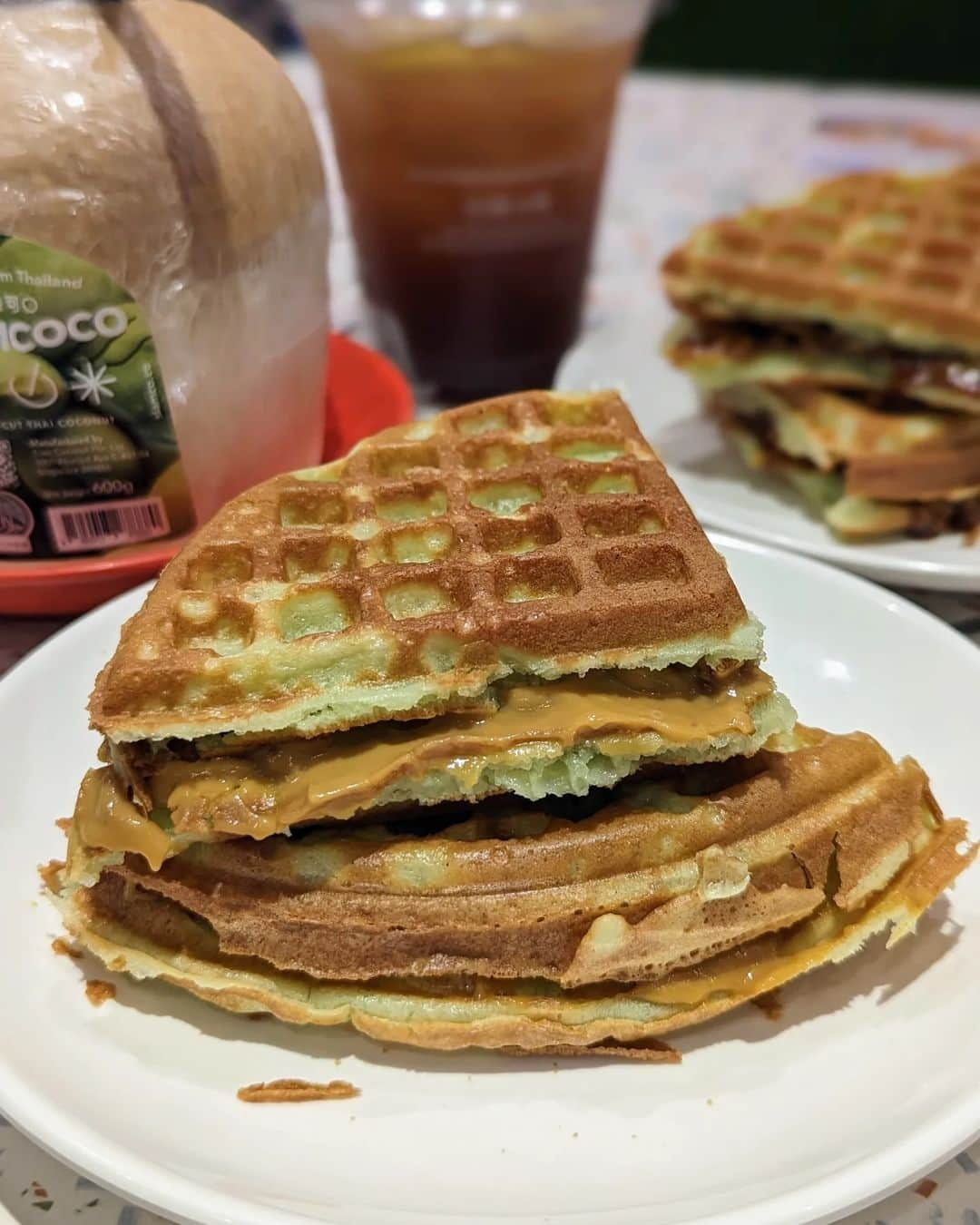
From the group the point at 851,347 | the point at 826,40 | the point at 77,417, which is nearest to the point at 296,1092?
the point at 77,417

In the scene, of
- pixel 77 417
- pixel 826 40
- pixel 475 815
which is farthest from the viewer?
pixel 826 40

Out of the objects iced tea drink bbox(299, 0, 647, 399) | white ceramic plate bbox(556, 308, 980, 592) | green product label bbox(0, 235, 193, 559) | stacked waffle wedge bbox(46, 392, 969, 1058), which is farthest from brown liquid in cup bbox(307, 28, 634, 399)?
stacked waffle wedge bbox(46, 392, 969, 1058)

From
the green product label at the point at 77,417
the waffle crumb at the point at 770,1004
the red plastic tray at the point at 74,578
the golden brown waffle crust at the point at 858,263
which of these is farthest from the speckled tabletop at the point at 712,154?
the waffle crumb at the point at 770,1004

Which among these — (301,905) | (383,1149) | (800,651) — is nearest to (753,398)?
(800,651)

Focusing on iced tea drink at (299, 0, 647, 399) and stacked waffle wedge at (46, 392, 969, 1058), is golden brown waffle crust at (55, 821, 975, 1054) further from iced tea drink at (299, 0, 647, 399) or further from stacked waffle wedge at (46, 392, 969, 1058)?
iced tea drink at (299, 0, 647, 399)

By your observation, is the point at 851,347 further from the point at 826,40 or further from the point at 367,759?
the point at 826,40

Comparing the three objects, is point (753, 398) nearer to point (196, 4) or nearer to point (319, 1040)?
point (196, 4)
